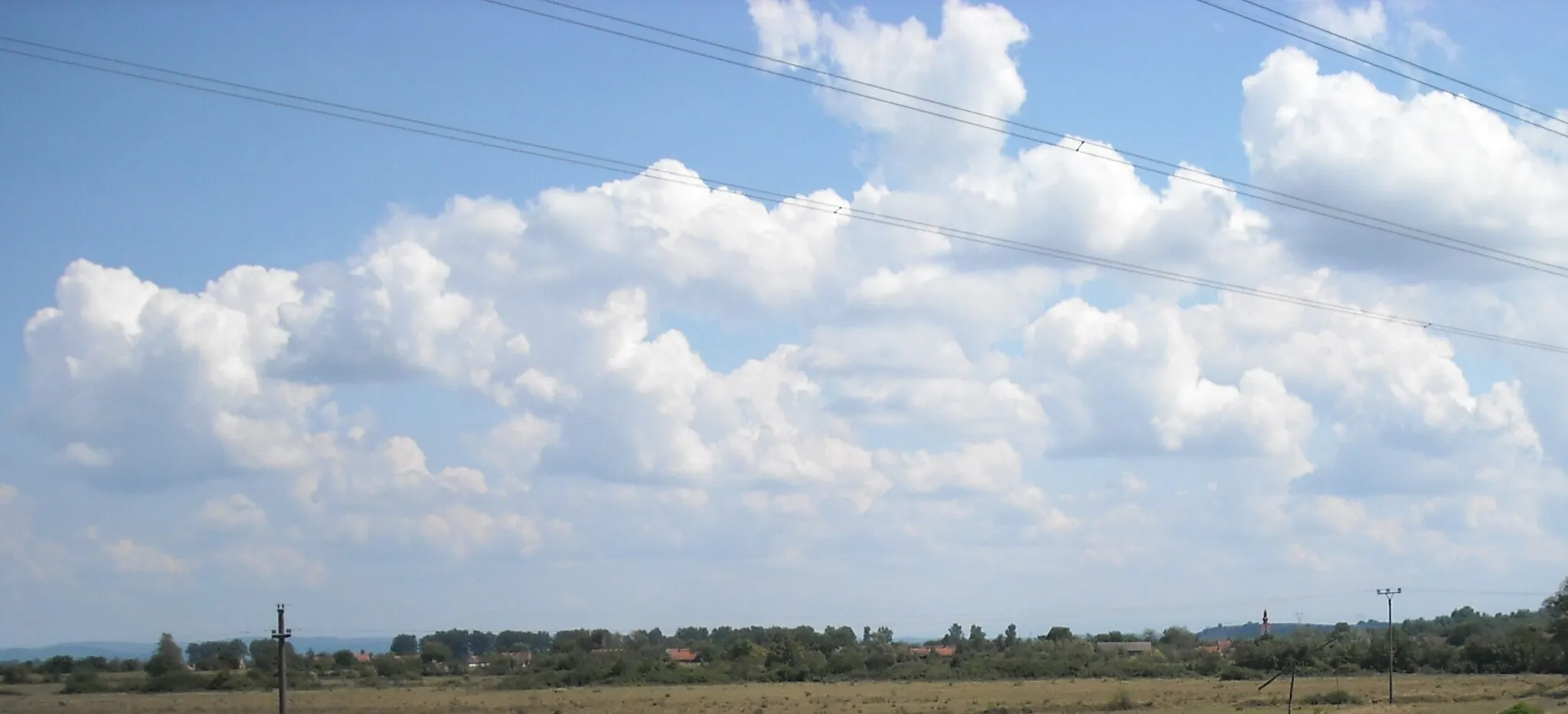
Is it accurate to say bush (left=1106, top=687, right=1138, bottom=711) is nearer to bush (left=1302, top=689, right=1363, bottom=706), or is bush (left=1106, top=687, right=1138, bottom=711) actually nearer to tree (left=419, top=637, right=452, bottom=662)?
bush (left=1302, top=689, right=1363, bottom=706)

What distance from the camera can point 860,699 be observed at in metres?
106

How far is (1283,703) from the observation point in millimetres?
87188

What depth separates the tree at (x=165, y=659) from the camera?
13775 cm

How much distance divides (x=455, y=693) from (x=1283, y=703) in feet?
212

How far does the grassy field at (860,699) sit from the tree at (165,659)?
14398 mm

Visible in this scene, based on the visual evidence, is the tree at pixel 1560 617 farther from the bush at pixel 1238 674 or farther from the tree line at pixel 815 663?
the bush at pixel 1238 674

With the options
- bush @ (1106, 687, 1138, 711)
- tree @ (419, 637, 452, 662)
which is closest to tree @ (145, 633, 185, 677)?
tree @ (419, 637, 452, 662)

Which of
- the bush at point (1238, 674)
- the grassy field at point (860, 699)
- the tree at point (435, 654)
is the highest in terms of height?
the grassy field at point (860, 699)

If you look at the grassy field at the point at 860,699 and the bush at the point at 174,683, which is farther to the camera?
the bush at the point at 174,683

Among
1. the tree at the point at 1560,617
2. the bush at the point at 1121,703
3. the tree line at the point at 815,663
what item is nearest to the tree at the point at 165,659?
the tree line at the point at 815,663

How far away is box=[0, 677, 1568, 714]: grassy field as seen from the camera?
8731 cm

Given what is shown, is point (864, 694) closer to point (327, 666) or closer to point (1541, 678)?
point (1541, 678)

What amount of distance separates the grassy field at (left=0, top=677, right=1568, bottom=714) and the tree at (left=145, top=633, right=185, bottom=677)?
14.4 m

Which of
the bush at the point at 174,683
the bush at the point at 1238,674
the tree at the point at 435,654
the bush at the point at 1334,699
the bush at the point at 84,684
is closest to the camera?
the bush at the point at 1334,699
